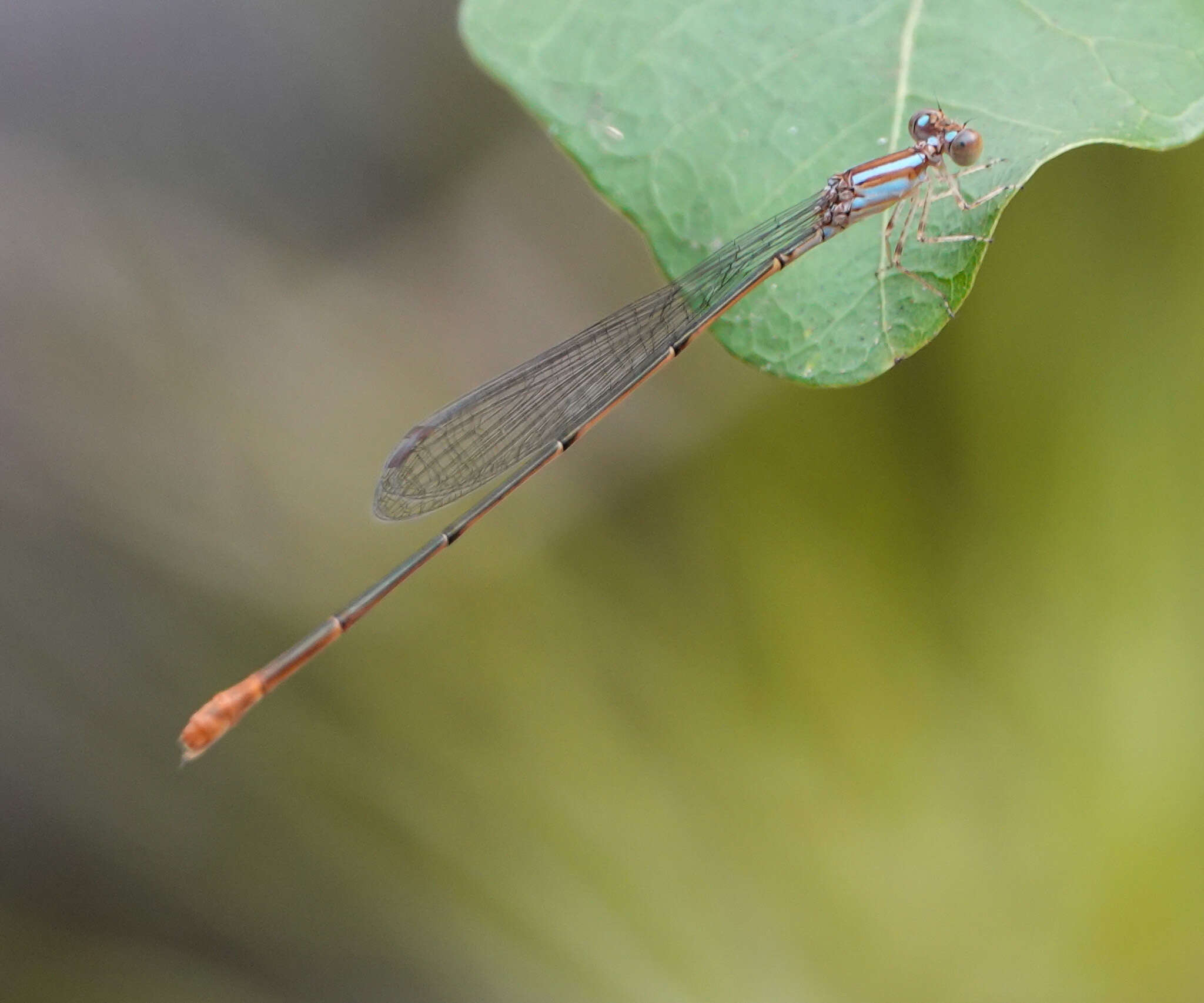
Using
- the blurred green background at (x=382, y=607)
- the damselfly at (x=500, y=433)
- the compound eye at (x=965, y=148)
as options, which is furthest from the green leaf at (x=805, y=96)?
the blurred green background at (x=382, y=607)

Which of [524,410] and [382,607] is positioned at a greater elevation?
[524,410]

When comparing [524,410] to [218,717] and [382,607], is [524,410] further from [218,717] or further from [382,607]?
[218,717]

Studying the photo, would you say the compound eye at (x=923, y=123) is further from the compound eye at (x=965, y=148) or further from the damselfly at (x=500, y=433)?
the damselfly at (x=500, y=433)

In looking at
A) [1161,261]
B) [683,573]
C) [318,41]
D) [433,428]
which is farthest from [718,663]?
[318,41]

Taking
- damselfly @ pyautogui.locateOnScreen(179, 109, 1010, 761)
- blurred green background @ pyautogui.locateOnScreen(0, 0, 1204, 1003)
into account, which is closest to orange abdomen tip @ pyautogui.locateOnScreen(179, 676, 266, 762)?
damselfly @ pyautogui.locateOnScreen(179, 109, 1010, 761)

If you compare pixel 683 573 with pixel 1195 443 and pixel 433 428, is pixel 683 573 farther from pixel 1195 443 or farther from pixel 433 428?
pixel 1195 443

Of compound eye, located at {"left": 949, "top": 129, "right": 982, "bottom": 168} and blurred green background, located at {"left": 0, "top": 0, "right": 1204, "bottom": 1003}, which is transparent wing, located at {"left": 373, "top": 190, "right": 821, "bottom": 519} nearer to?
blurred green background, located at {"left": 0, "top": 0, "right": 1204, "bottom": 1003}

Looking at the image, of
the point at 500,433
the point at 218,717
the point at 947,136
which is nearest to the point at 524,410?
the point at 500,433
